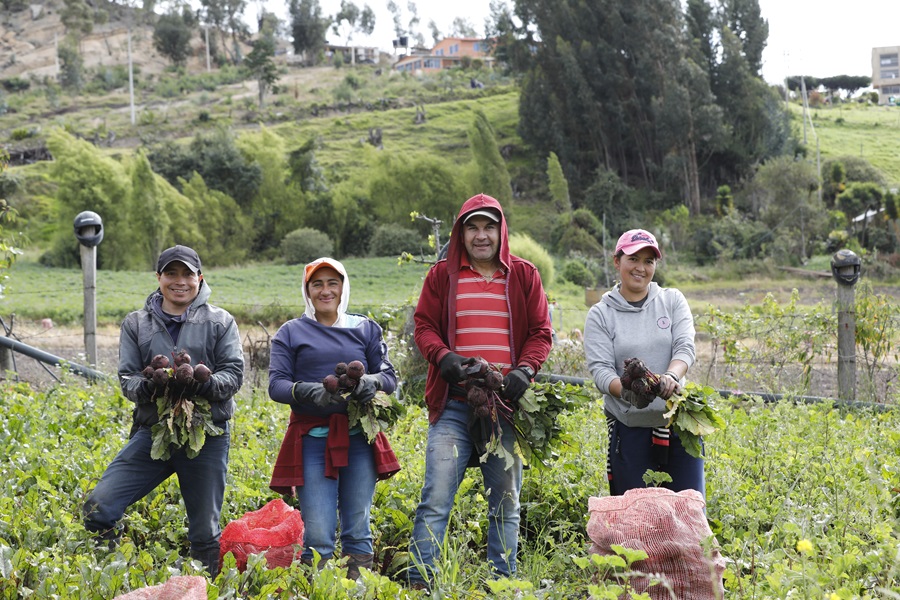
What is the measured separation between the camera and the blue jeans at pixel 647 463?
3.78 m

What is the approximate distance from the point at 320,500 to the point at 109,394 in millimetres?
4146

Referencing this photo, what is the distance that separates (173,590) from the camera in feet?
8.93

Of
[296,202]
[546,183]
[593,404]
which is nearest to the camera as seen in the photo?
[593,404]

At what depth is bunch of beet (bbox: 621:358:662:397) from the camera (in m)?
3.51

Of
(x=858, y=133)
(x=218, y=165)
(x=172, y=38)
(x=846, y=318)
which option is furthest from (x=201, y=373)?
(x=172, y=38)

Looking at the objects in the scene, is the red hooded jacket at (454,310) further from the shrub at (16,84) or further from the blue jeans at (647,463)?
the shrub at (16,84)

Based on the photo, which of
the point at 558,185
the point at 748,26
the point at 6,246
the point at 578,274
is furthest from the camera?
the point at 748,26

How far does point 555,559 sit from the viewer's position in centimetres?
372

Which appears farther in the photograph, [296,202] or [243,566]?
[296,202]

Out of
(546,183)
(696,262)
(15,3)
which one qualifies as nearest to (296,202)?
(546,183)

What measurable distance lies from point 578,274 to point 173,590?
2918cm

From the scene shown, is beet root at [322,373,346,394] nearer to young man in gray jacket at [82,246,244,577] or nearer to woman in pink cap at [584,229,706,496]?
young man in gray jacket at [82,246,244,577]

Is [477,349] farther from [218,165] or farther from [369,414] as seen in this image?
[218,165]

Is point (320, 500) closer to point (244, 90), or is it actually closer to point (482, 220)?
point (482, 220)
